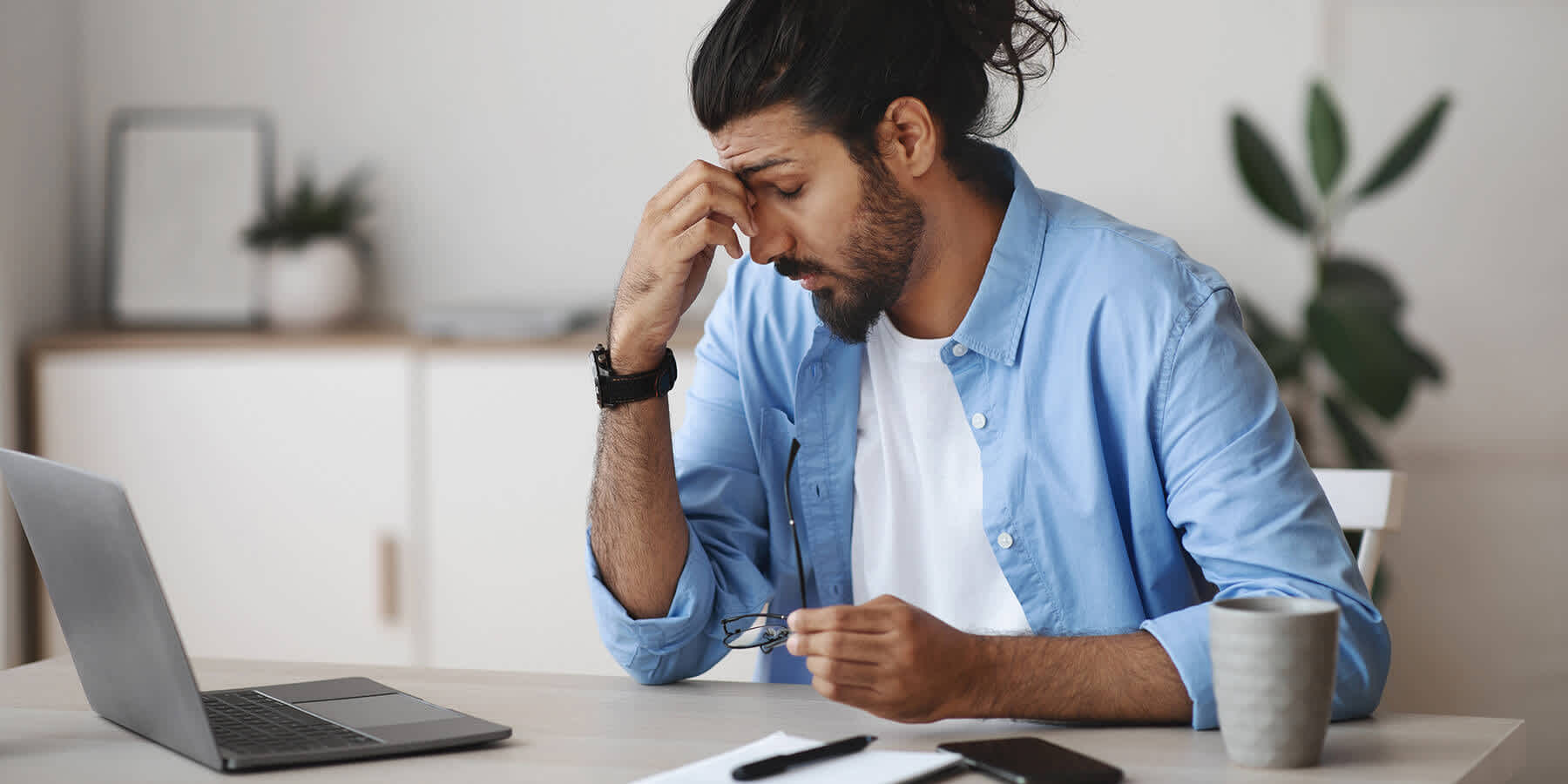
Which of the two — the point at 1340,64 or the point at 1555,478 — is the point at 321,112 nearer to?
the point at 1340,64

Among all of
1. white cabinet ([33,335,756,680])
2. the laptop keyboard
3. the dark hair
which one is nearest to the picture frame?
white cabinet ([33,335,756,680])

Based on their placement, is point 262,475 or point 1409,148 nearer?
point 1409,148

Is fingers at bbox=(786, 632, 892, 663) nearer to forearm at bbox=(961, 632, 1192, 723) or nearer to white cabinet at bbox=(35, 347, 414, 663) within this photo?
forearm at bbox=(961, 632, 1192, 723)

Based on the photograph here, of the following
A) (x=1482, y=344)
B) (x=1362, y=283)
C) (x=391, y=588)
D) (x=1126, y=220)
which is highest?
(x=1126, y=220)

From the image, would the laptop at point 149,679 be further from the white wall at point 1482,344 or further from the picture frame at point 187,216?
the white wall at point 1482,344

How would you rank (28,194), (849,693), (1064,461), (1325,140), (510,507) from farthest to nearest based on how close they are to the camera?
(28,194)
(510,507)
(1325,140)
(1064,461)
(849,693)

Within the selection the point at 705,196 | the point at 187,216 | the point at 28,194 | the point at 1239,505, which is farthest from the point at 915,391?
the point at 28,194

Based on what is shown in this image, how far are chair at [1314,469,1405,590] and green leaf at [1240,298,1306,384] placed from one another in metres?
1.22

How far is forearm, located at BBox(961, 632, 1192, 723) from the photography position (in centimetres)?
118

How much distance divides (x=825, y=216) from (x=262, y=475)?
191 cm

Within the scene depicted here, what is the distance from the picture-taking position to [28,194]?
3246 mm

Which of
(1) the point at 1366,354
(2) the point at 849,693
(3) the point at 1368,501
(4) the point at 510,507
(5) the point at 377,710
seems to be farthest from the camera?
A: (4) the point at 510,507

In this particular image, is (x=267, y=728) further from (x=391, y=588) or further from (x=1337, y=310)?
(x=1337, y=310)

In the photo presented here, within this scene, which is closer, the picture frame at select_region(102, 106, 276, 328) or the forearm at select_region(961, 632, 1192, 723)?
the forearm at select_region(961, 632, 1192, 723)
